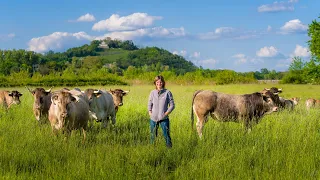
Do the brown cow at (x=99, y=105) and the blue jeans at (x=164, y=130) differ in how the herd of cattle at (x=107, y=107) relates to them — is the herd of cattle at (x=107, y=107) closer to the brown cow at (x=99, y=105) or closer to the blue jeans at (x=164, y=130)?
the brown cow at (x=99, y=105)

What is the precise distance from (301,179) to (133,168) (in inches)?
129

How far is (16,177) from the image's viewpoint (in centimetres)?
704

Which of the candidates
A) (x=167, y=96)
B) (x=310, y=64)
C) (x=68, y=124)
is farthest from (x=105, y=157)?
(x=310, y=64)

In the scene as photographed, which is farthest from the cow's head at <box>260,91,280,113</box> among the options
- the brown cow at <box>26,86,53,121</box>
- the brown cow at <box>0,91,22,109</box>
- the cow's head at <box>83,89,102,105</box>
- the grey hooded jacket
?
the brown cow at <box>0,91,22,109</box>

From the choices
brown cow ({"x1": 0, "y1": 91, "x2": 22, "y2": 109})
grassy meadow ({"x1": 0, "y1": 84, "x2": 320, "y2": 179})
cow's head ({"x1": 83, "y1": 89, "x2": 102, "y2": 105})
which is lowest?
grassy meadow ({"x1": 0, "y1": 84, "x2": 320, "y2": 179})

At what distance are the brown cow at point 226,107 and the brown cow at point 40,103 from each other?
18.3ft

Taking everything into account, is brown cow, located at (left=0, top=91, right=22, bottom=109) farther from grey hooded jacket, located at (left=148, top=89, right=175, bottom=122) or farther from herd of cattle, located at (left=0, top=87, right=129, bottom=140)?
grey hooded jacket, located at (left=148, top=89, right=175, bottom=122)

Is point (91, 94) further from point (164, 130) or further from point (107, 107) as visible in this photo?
point (164, 130)

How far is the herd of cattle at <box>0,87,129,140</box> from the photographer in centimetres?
1078

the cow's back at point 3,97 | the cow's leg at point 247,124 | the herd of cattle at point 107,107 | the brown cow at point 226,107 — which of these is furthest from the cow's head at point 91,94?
the cow's back at point 3,97

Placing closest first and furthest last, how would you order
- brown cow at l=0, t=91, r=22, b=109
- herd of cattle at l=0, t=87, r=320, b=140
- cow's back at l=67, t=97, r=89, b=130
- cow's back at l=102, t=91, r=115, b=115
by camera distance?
herd of cattle at l=0, t=87, r=320, b=140 < cow's back at l=67, t=97, r=89, b=130 < cow's back at l=102, t=91, r=115, b=115 < brown cow at l=0, t=91, r=22, b=109

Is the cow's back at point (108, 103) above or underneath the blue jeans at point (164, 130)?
above

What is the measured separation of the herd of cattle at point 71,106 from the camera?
10.8m

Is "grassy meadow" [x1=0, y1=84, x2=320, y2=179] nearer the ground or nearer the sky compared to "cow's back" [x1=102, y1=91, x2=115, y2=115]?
nearer the ground
